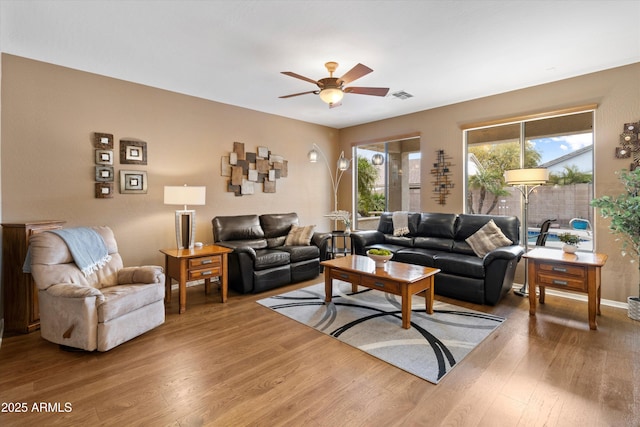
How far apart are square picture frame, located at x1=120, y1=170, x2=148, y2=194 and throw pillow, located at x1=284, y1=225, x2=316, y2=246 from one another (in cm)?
216

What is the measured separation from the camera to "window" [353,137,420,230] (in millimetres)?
5828

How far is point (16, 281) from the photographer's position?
296 cm

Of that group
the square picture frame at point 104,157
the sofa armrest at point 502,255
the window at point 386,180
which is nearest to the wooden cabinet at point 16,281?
the square picture frame at point 104,157

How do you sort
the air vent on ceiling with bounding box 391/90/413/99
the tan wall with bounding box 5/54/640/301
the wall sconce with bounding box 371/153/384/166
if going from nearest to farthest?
the tan wall with bounding box 5/54/640/301
the air vent on ceiling with bounding box 391/90/413/99
the wall sconce with bounding box 371/153/384/166

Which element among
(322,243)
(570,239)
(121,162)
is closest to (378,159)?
(322,243)

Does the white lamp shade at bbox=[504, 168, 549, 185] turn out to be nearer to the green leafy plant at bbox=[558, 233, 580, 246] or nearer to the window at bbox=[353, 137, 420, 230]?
the green leafy plant at bbox=[558, 233, 580, 246]

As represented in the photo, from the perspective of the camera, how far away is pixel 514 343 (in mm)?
2730

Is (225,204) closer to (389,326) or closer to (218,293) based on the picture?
(218,293)

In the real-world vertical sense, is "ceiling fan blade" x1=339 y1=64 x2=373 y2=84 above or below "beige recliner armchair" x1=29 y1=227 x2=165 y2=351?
above

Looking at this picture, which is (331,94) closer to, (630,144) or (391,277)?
(391,277)

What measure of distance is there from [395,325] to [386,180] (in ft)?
12.2

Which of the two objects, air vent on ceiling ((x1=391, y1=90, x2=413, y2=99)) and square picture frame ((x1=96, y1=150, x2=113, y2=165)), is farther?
air vent on ceiling ((x1=391, y1=90, x2=413, y2=99))

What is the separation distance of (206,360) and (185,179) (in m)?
2.89

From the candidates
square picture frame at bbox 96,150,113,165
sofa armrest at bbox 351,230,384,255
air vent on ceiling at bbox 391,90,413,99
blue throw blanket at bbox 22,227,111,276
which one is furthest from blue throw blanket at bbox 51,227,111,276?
air vent on ceiling at bbox 391,90,413,99
